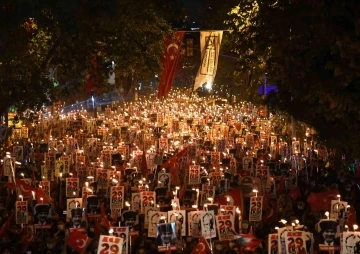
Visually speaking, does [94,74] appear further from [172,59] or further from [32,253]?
[32,253]

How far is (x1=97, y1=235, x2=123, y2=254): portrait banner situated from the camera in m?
11.9

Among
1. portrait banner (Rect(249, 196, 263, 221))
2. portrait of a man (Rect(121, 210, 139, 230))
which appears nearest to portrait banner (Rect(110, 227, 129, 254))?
portrait of a man (Rect(121, 210, 139, 230))

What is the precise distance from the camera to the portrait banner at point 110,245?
11867 mm

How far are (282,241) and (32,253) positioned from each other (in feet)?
13.8

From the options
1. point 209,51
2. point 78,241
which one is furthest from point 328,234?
point 209,51

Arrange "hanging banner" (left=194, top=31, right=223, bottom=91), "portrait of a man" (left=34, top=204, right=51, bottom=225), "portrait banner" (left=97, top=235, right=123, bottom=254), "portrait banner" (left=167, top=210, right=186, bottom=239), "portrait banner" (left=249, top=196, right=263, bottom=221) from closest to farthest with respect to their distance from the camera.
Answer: "portrait banner" (left=97, top=235, right=123, bottom=254) < "portrait banner" (left=167, top=210, right=186, bottom=239) < "portrait of a man" (left=34, top=204, right=51, bottom=225) < "portrait banner" (left=249, top=196, right=263, bottom=221) < "hanging banner" (left=194, top=31, right=223, bottom=91)

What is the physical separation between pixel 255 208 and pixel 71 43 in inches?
340

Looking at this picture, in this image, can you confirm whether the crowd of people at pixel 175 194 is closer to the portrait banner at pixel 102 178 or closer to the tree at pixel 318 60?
the portrait banner at pixel 102 178

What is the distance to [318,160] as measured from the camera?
2283cm

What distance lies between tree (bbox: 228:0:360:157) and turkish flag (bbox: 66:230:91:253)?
4.70 m

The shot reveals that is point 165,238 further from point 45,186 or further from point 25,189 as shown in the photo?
point 45,186

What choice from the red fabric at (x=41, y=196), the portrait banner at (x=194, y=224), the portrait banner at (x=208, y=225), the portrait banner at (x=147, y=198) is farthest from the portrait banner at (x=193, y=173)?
the portrait banner at (x=208, y=225)

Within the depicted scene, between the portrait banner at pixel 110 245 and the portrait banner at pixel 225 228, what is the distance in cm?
253

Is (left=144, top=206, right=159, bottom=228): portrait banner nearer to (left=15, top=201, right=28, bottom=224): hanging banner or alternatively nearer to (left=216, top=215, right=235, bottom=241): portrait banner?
(left=216, top=215, right=235, bottom=241): portrait banner
